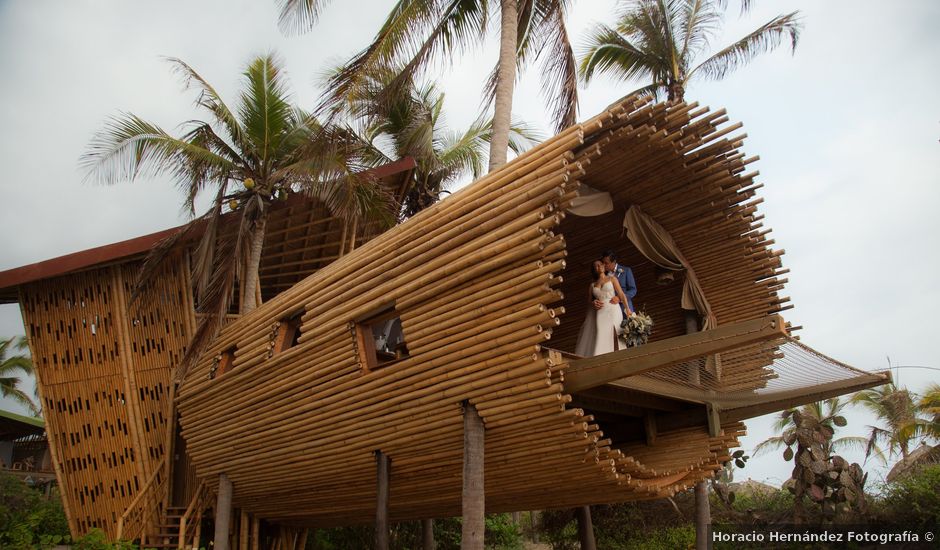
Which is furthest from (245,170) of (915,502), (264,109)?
(915,502)

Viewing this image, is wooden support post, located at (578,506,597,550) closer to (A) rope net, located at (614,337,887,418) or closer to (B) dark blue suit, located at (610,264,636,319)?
(A) rope net, located at (614,337,887,418)

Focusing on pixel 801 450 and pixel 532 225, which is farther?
pixel 801 450

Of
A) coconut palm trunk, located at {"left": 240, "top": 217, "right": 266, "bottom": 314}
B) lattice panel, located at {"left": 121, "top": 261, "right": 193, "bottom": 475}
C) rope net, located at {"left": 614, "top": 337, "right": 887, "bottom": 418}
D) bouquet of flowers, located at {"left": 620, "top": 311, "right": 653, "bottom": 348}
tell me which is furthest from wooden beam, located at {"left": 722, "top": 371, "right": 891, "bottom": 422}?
lattice panel, located at {"left": 121, "top": 261, "right": 193, "bottom": 475}

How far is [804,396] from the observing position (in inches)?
300

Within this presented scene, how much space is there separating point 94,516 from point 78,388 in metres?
1.91

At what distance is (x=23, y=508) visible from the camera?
14.7m

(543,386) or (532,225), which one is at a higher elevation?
(532,225)

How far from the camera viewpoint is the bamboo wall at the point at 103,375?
1141 cm

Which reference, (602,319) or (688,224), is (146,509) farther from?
(688,224)

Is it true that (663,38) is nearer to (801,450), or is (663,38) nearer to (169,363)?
(801,450)

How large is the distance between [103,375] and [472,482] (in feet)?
24.9

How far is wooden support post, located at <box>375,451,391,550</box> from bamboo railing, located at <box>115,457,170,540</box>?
4875 mm

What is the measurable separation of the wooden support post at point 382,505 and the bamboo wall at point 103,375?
17.3ft

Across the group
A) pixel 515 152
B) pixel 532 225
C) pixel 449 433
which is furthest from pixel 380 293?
pixel 515 152
